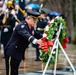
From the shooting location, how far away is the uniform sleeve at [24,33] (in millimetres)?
8820

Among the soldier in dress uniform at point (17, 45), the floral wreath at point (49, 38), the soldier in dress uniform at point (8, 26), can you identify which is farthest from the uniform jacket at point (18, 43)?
the soldier in dress uniform at point (8, 26)

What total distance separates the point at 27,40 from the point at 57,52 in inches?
64.3

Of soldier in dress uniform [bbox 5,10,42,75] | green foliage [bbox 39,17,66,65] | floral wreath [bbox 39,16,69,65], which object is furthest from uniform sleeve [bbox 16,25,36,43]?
green foliage [bbox 39,17,66,65]

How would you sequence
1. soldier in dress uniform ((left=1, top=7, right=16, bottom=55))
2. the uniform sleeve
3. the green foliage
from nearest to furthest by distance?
the uniform sleeve < the green foliage < soldier in dress uniform ((left=1, top=7, right=16, bottom=55))

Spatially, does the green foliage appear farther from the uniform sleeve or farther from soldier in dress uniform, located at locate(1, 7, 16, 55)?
soldier in dress uniform, located at locate(1, 7, 16, 55)

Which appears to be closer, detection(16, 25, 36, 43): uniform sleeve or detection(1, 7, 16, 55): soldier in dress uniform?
detection(16, 25, 36, 43): uniform sleeve

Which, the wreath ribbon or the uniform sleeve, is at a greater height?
the uniform sleeve

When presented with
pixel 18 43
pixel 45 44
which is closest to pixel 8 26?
pixel 45 44

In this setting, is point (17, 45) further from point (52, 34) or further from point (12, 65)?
point (52, 34)

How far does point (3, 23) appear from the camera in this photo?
49.8 ft

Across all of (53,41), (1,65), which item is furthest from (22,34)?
(1,65)

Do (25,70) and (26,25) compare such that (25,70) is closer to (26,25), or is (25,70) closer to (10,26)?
(10,26)

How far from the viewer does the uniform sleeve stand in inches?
347

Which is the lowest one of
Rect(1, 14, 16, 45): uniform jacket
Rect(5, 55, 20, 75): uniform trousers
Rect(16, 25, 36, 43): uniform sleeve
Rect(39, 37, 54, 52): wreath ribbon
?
Rect(1, 14, 16, 45): uniform jacket
